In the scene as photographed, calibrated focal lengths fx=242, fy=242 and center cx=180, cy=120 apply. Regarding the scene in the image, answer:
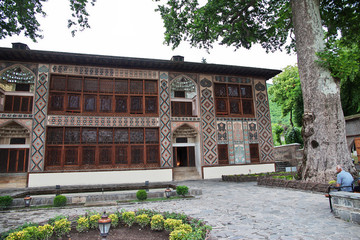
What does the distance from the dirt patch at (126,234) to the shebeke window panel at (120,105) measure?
1217 centimetres

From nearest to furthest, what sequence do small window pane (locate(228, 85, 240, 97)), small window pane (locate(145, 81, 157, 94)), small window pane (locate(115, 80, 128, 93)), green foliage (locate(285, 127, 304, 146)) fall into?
small window pane (locate(115, 80, 128, 93)) < small window pane (locate(145, 81, 157, 94)) < small window pane (locate(228, 85, 240, 97)) < green foliage (locate(285, 127, 304, 146))

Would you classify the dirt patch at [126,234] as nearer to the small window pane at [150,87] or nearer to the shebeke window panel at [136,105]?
the shebeke window panel at [136,105]

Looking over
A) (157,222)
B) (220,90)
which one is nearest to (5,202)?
(157,222)

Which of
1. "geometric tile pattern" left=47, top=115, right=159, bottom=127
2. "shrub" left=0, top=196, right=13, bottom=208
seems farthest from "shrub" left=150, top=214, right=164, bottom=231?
"geometric tile pattern" left=47, top=115, right=159, bottom=127

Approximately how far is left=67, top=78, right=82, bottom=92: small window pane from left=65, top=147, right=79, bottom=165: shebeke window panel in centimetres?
384

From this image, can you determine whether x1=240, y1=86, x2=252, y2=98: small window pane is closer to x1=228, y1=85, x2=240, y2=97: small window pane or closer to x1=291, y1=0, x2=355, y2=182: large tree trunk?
x1=228, y1=85, x2=240, y2=97: small window pane

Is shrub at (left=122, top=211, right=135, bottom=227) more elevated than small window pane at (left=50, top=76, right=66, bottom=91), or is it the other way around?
small window pane at (left=50, top=76, right=66, bottom=91)

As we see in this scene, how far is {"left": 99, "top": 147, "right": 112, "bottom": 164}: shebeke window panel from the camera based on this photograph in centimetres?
1539

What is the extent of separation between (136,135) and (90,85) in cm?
451

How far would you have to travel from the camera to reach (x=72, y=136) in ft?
49.9

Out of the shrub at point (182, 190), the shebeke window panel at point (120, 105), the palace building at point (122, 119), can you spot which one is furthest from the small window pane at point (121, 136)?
the shrub at point (182, 190)

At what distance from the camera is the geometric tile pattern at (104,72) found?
51.4ft

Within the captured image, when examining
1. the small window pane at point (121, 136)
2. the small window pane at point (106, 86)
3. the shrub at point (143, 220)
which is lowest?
the shrub at point (143, 220)

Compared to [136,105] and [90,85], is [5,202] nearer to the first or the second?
[90,85]
